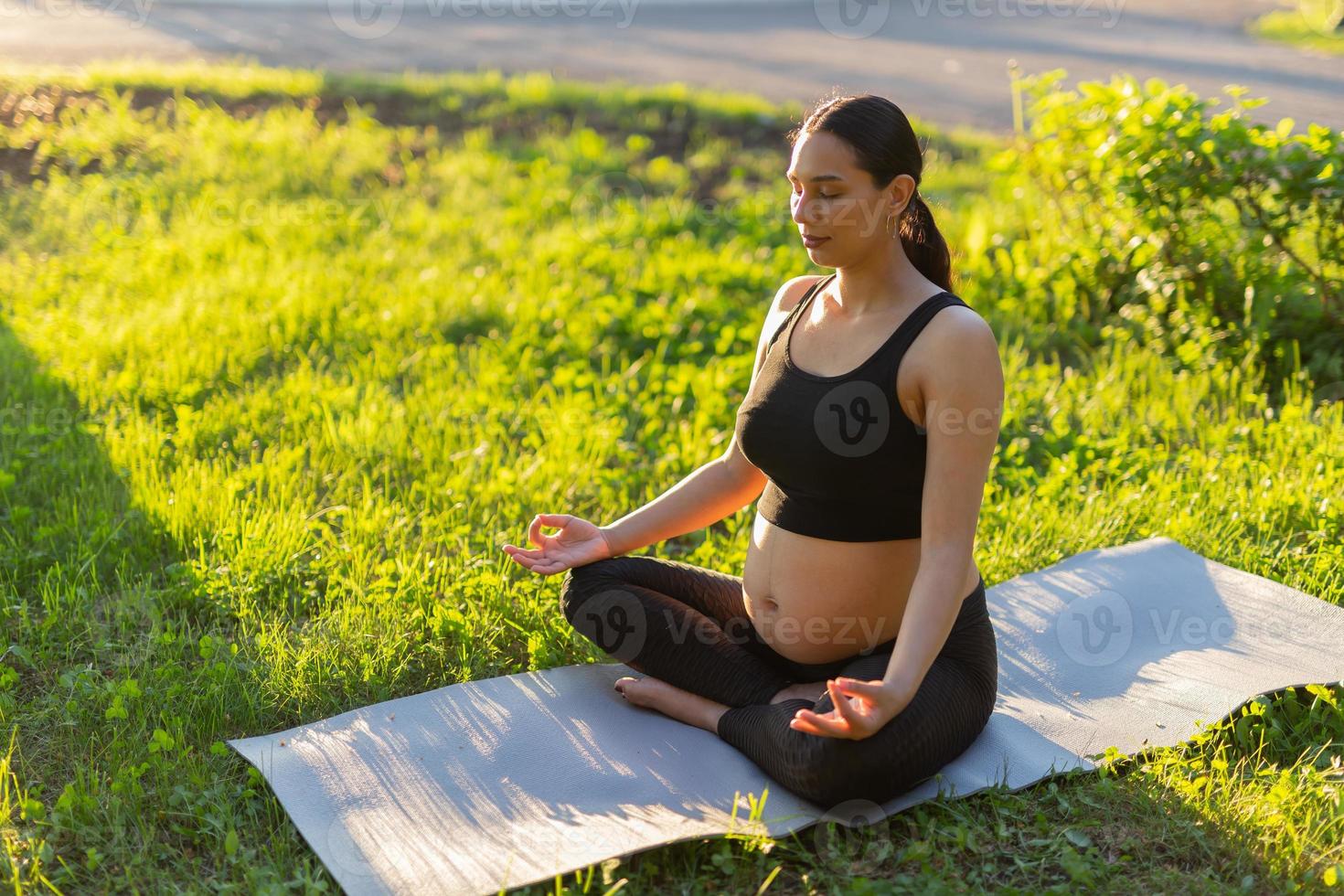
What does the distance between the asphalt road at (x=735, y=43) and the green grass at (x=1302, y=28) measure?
0.29 meters

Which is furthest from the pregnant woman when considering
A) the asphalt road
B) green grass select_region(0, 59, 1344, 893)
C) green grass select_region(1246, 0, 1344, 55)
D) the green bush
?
green grass select_region(1246, 0, 1344, 55)

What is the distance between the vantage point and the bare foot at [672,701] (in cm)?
298

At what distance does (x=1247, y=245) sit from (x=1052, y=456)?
1.28m

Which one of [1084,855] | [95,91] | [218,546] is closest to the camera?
[1084,855]

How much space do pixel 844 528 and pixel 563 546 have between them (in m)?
0.76

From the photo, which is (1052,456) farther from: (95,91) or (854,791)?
(95,91)

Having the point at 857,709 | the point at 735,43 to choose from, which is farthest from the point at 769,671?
the point at 735,43

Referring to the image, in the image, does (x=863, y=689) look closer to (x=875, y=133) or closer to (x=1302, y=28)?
(x=875, y=133)

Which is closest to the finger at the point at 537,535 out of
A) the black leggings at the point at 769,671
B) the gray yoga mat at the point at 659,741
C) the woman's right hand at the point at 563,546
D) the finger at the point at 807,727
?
the woman's right hand at the point at 563,546

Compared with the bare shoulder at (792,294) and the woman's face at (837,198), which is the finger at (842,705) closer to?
the woman's face at (837,198)

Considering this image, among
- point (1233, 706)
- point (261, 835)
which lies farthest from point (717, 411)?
point (261, 835)

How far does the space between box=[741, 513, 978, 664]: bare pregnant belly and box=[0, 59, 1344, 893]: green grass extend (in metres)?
0.40

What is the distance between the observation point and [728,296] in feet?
19.7

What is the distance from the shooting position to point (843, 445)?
8.78ft
